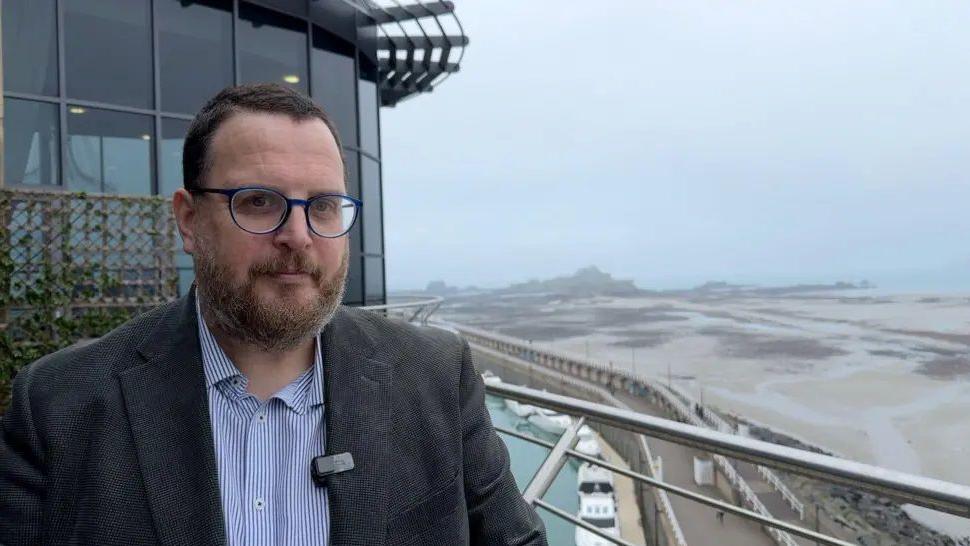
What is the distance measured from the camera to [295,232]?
76cm

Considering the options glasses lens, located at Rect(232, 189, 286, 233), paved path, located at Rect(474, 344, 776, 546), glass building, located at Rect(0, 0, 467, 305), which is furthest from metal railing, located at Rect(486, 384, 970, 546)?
glass building, located at Rect(0, 0, 467, 305)

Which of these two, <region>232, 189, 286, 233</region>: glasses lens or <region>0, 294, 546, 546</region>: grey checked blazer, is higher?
<region>232, 189, 286, 233</region>: glasses lens

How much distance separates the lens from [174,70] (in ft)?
17.7

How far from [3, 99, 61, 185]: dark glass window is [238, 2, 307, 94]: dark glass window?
178cm

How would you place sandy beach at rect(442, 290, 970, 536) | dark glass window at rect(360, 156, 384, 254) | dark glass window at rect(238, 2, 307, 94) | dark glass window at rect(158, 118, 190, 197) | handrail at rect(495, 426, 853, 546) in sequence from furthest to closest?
1. dark glass window at rect(360, 156, 384, 254)
2. dark glass window at rect(238, 2, 307, 94)
3. sandy beach at rect(442, 290, 970, 536)
4. dark glass window at rect(158, 118, 190, 197)
5. handrail at rect(495, 426, 853, 546)

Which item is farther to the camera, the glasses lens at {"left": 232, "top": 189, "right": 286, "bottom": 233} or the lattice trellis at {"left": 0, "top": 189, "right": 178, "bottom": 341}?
the lattice trellis at {"left": 0, "top": 189, "right": 178, "bottom": 341}

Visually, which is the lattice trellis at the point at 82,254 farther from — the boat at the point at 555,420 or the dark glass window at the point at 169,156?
the boat at the point at 555,420

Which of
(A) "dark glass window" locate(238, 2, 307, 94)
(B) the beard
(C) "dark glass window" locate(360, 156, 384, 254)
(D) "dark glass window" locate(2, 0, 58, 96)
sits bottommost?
(B) the beard

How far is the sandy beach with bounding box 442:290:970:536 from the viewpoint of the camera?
560cm

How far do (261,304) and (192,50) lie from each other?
5845 millimetres

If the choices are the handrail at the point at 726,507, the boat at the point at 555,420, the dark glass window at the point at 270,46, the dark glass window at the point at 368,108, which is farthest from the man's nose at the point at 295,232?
the dark glass window at the point at 368,108

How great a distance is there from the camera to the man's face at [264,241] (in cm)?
76

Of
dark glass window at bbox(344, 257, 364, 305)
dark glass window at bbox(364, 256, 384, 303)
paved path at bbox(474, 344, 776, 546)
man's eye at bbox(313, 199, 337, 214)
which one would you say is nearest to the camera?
A: man's eye at bbox(313, 199, 337, 214)

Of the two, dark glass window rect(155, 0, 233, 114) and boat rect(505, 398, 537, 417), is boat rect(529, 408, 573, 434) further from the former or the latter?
dark glass window rect(155, 0, 233, 114)
